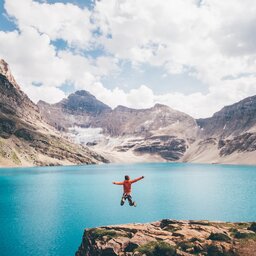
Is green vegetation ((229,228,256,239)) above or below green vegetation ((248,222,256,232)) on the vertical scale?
below

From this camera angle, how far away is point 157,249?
35.9m

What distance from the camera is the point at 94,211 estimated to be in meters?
80.1

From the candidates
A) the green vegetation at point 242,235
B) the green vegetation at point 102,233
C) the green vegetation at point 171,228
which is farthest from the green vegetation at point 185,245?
the green vegetation at point 102,233

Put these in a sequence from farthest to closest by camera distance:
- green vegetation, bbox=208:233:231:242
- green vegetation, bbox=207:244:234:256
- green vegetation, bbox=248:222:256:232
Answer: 1. green vegetation, bbox=248:222:256:232
2. green vegetation, bbox=208:233:231:242
3. green vegetation, bbox=207:244:234:256

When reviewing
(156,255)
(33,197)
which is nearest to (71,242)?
(156,255)

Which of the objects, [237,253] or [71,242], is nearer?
[237,253]

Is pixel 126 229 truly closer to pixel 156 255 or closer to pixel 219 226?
pixel 156 255

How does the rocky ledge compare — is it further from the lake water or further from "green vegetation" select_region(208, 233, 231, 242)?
the lake water

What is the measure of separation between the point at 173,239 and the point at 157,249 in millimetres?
2549

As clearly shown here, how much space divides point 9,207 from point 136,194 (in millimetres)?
42827

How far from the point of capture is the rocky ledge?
115ft

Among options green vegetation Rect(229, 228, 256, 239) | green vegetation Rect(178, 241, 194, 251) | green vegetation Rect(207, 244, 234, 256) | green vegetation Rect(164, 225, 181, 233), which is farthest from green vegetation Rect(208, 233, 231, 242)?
green vegetation Rect(164, 225, 181, 233)

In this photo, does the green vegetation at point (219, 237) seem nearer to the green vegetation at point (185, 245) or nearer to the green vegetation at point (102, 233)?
the green vegetation at point (185, 245)

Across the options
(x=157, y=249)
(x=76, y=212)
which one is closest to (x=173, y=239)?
(x=157, y=249)
